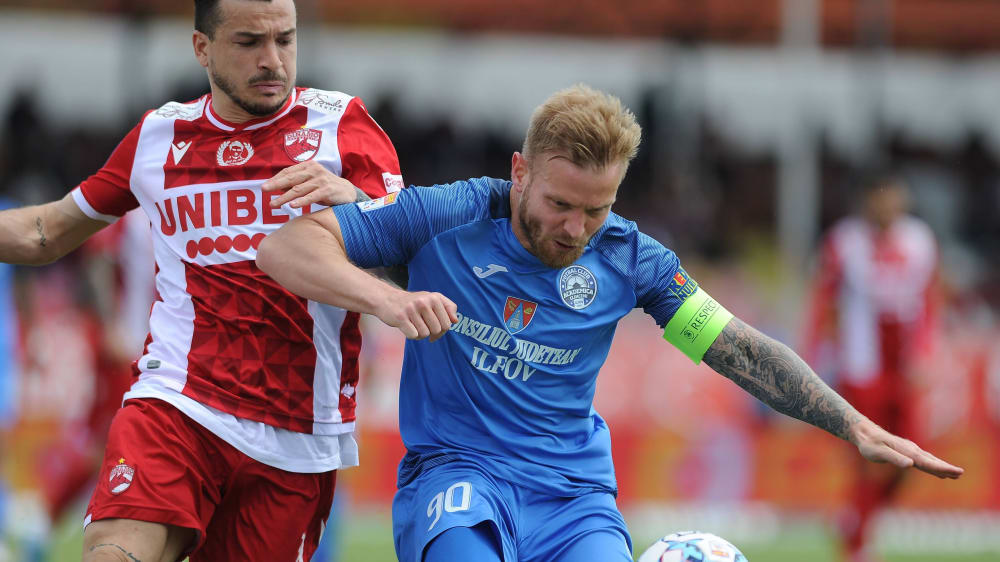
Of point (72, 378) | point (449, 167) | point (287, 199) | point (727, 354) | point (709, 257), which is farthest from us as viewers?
point (449, 167)

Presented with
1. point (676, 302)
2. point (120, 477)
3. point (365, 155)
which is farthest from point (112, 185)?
point (676, 302)

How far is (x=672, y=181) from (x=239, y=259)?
49.1 ft

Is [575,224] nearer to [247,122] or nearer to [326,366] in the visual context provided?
[326,366]

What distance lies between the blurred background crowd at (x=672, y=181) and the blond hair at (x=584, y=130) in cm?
450

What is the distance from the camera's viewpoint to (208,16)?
15.8ft

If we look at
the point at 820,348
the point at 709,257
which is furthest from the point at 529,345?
the point at 709,257

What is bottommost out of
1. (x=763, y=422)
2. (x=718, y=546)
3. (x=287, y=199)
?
(x=763, y=422)

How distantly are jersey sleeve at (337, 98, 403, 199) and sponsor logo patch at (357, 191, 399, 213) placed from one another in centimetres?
29

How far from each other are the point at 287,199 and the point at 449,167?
15616 millimetres

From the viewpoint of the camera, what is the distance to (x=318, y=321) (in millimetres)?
4762

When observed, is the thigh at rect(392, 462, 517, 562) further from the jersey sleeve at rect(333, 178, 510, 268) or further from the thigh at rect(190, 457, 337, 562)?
the jersey sleeve at rect(333, 178, 510, 268)

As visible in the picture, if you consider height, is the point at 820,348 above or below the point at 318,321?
below

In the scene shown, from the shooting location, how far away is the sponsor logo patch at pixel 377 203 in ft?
14.2

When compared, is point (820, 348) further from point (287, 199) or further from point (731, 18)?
point (731, 18)
